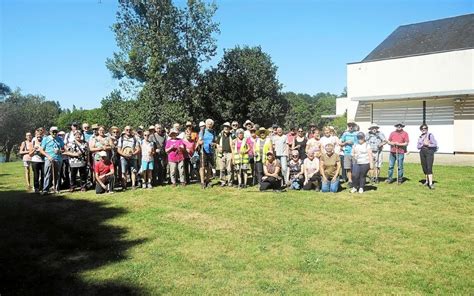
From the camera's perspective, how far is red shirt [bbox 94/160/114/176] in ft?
34.9

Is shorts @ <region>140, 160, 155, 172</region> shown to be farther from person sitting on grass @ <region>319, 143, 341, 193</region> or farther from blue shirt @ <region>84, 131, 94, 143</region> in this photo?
person sitting on grass @ <region>319, 143, 341, 193</region>

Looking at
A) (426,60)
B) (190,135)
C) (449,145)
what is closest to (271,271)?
(190,135)

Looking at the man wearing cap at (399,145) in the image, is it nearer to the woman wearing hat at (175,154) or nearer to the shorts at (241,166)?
the shorts at (241,166)

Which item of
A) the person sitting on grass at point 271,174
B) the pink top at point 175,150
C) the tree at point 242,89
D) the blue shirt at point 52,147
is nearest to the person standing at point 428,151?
the person sitting on grass at point 271,174

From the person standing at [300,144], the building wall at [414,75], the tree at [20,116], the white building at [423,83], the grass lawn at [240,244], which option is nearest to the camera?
the grass lawn at [240,244]

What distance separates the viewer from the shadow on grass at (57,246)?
482 cm

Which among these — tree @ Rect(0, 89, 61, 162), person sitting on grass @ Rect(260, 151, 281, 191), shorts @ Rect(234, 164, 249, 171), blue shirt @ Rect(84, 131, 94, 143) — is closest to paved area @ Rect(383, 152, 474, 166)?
person sitting on grass @ Rect(260, 151, 281, 191)

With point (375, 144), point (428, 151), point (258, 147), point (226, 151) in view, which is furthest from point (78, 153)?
point (428, 151)

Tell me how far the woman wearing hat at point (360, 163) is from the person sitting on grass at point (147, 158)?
5541mm

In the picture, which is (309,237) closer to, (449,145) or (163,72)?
(449,145)

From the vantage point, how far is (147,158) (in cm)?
1108

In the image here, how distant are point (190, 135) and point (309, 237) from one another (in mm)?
6224

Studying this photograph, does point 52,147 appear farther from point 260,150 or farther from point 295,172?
point 295,172

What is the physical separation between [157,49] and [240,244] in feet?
80.3
